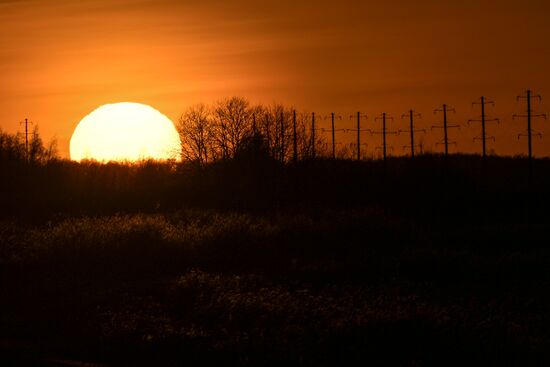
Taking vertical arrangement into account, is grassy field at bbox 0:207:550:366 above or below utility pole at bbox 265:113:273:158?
below

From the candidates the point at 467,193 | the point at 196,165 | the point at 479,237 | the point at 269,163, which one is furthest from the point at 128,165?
the point at 479,237

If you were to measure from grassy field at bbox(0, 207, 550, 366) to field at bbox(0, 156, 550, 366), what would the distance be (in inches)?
2.4

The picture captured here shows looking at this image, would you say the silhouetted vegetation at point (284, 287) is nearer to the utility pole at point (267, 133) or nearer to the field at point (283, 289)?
the field at point (283, 289)

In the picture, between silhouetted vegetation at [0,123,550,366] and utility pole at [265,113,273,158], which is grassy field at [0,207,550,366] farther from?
utility pole at [265,113,273,158]

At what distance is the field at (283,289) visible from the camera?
15719mm

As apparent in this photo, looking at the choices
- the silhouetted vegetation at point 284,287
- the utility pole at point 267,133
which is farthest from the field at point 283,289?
the utility pole at point 267,133

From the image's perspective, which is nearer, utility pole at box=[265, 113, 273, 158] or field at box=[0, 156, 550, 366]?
field at box=[0, 156, 550, 366]

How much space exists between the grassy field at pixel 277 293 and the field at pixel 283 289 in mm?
60

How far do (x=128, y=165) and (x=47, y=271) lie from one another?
55.2m

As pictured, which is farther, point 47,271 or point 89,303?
point 47,271

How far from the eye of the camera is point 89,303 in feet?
70.0

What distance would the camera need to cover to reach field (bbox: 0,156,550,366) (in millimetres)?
15719

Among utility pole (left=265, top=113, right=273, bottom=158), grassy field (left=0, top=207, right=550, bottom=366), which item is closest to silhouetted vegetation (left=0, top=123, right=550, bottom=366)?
grassy field (left=0, top=207, right=550, bottom=366)

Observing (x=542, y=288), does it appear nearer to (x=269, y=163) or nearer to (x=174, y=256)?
(x=174, y=256)
